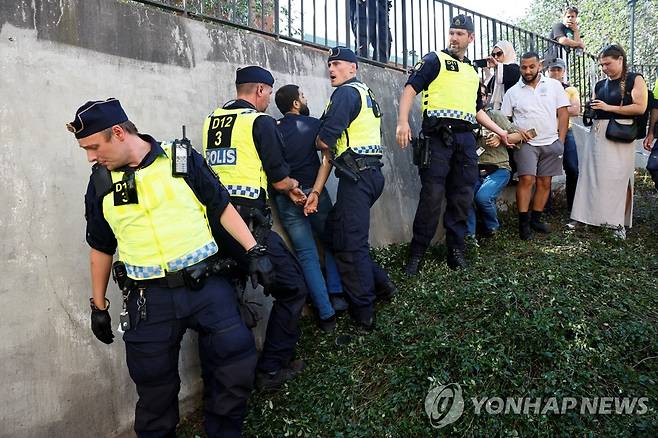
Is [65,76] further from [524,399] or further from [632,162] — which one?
[632,162]

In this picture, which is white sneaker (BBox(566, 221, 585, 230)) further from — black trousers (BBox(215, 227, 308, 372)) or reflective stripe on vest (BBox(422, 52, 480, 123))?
black trousers (BBox(215, 227, 308, 372))

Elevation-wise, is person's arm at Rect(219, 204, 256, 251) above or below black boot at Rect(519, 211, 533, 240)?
above

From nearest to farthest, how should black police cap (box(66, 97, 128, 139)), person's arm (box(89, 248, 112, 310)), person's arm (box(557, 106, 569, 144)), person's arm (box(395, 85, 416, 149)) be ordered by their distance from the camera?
black police cap (box(66, 97, 128, 139)) → person's arm (box(89, 248, 112, 310)) → person's arm (box(395, 85, 416, 149)) → person's arm (box(557, 106, 569, 144))

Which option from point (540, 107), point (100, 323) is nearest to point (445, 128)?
point (540, 107)

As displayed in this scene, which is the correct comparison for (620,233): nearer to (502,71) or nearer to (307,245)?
(502,71)

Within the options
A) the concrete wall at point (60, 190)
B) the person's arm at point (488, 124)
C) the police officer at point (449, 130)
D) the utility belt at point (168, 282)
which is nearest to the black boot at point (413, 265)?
the police officer at point (449, 130)

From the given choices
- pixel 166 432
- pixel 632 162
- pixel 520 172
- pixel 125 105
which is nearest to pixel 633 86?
pixel 632 162

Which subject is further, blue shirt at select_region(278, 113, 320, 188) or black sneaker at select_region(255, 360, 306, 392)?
blue shirt at select_region(278, 113, 320, 188)

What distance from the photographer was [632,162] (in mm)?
5715

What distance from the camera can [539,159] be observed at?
570cm

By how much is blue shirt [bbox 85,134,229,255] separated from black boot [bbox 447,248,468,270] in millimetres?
2684

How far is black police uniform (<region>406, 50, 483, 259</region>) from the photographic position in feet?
15.2

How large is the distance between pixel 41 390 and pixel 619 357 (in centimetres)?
349

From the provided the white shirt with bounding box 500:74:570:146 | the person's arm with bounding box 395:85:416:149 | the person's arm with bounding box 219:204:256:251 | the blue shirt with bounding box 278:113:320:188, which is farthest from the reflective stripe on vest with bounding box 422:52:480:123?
the person's arm with bounding box 219:204:256:251
